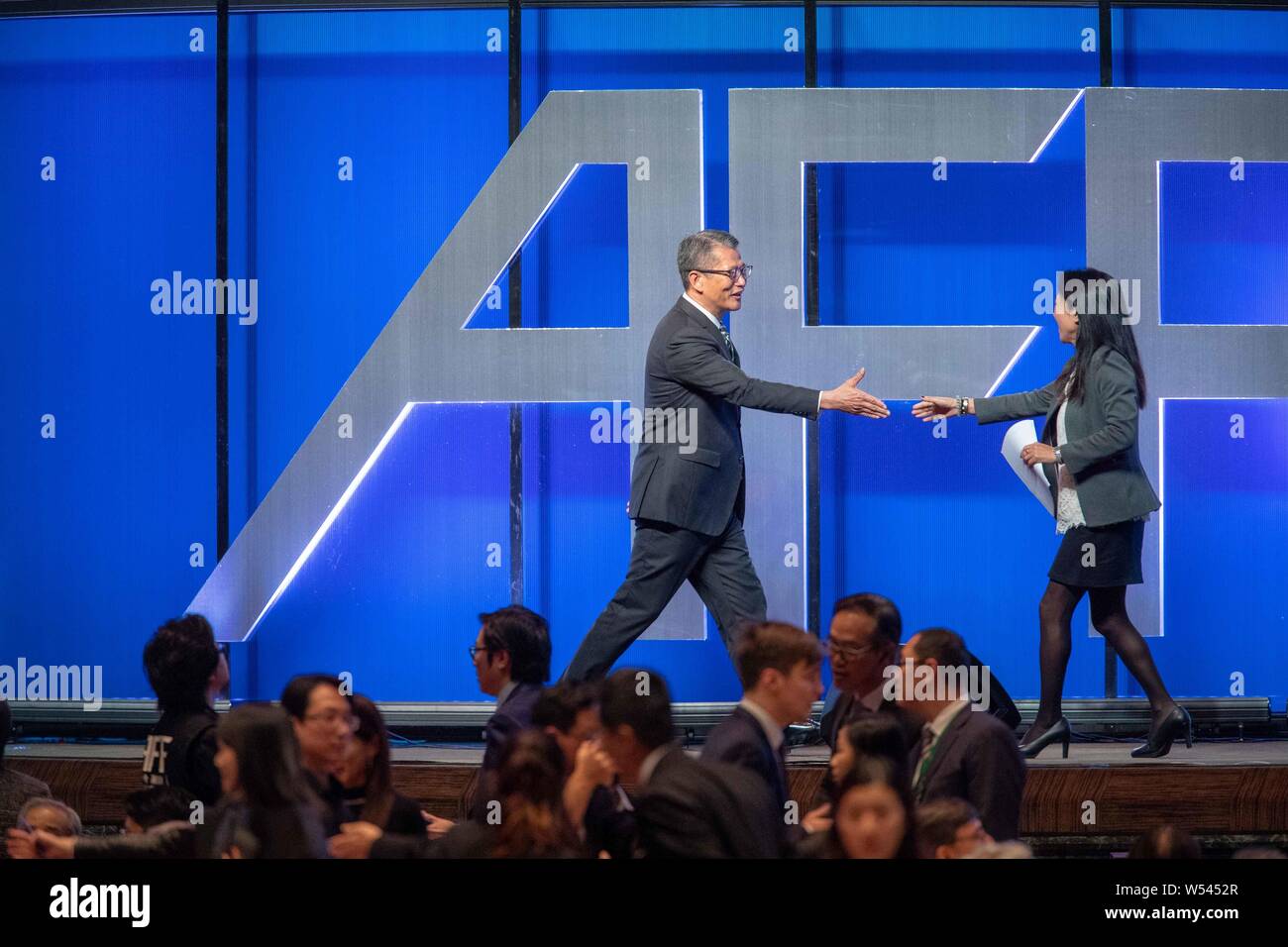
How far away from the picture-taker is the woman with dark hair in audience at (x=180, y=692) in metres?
3.53

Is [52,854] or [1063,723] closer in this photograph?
[52,854]

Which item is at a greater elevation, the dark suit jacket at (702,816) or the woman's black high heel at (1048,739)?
the dark suit jacket at (702,816)

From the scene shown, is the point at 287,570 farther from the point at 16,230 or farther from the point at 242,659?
the point at 16,230

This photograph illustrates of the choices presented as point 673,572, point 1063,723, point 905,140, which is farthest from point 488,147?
point 1063,723

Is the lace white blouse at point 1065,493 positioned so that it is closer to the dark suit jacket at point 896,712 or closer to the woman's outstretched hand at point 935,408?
the woman's outstretched hand at point 935,408

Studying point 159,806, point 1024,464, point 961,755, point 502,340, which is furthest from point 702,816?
point 502,340

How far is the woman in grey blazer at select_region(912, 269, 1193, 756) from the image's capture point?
4.72 metres

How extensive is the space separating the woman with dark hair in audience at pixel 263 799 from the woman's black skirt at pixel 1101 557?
2.82m

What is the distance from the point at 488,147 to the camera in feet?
19.8

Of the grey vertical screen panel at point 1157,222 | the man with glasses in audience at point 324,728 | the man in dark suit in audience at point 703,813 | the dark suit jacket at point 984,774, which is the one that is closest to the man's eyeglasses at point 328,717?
the man with glasses in audience at point 324,728

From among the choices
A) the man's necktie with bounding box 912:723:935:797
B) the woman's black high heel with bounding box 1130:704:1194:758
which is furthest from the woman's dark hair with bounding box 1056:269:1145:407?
the man's necktie with bounding box 912:723:935:797

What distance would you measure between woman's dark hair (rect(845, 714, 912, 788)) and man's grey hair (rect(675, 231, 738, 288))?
2307 millimetres
